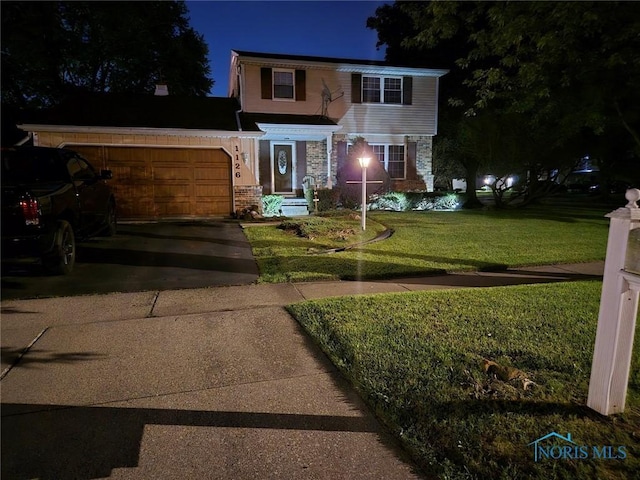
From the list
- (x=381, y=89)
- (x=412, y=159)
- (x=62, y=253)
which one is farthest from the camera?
(x=412, y=159)

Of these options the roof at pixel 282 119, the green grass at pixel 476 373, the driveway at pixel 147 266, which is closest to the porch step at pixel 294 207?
the roof at pixel 282 119

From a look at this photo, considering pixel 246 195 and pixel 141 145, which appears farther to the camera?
pixel 246 195

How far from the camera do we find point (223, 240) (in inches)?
391

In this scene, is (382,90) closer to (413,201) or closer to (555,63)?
(413,201)

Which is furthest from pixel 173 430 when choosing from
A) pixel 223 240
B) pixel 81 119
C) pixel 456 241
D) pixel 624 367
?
pixel 81 119

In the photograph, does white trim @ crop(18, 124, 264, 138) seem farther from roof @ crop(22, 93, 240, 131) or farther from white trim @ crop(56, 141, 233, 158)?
white trim @ crop(56, 141, 233, 158)

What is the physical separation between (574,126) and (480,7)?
22.1 ft

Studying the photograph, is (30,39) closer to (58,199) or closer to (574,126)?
(58,199)

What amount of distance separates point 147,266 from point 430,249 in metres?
5.56

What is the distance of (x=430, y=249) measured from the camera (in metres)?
8.64

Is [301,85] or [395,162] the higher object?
[301,85]

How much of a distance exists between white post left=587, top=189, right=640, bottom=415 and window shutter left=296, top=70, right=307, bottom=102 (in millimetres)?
15630

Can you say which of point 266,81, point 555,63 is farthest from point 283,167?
point 555,63

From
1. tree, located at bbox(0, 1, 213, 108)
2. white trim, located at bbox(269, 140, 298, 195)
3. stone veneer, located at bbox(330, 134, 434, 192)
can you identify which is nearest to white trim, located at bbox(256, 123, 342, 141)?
white trim, located at bbox(269, 140, 298, 195)
